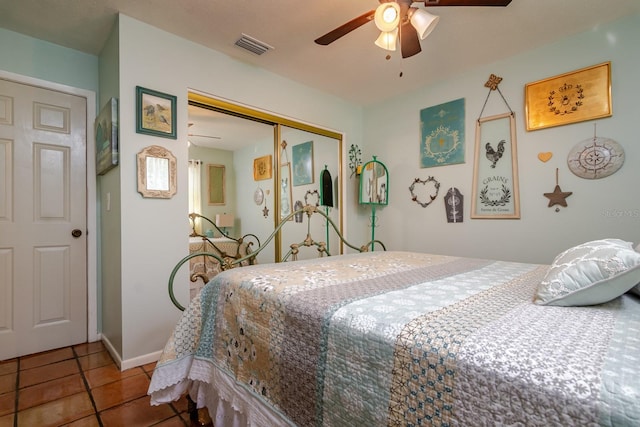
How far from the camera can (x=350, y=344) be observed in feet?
2.60

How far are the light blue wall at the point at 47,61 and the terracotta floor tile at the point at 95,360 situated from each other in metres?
2.14

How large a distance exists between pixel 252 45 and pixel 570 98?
99.8 inches

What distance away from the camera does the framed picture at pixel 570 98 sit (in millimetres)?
2230

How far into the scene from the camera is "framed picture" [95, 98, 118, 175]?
6.84 feet

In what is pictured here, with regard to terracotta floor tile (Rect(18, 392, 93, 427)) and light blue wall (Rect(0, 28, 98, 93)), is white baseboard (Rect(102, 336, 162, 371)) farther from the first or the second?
light blue wall (Rect(0, 28, 98, 93))

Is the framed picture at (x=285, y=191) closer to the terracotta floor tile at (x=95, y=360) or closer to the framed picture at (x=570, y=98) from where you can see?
the terracotta floor tile at (x=95, y=360)

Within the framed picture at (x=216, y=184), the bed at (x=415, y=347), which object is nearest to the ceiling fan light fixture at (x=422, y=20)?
the bed at (x=415, y=347)

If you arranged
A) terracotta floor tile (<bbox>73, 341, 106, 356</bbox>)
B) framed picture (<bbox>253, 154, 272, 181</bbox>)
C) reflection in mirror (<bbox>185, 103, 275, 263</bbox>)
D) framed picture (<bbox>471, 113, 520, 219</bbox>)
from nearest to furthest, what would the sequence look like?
terracotta floor tile (<bbox>73, 341, 106, 356</bbox>) < reflection in mirror (<bbox>185, 103, 275, 263</bbox>) < framed picture (<bbox>471, 113, 520, 219</bbox>) < framed picture (<bbox>253, 154, 272, 181</bbox>)

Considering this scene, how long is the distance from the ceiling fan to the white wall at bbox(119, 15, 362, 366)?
3.75 ft

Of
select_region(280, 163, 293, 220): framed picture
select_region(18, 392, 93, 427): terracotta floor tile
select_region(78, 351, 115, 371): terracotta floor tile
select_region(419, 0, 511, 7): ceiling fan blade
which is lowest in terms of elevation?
select_region(78, 351, 115, 371): terracotta floor tile

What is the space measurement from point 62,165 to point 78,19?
110 cm

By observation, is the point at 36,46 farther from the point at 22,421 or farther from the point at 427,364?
the point at 427,364

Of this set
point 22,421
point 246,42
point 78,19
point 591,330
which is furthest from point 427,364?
point 78,19

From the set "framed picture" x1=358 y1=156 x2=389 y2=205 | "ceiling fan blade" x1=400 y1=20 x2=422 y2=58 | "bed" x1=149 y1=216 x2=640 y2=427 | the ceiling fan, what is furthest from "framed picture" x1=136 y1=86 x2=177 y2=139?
"framed picture" x1=358 y1=156 x2=389 y2=205
